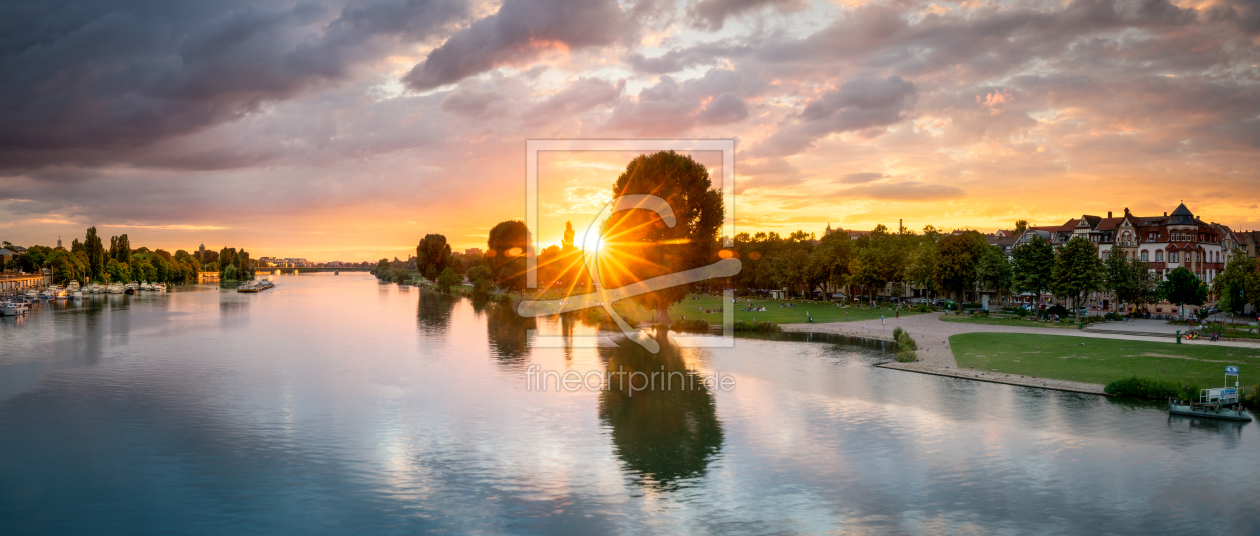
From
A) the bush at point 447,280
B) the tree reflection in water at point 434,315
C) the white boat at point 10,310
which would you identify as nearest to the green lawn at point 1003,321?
the tree reflection in water at point 434,315

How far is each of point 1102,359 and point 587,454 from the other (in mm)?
41980

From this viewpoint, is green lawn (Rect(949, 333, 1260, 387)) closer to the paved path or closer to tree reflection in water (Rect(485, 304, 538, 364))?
the paved path

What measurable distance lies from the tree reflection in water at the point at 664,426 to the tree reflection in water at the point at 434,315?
39887mm

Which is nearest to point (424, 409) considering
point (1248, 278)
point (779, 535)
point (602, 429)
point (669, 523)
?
point (602, 429)

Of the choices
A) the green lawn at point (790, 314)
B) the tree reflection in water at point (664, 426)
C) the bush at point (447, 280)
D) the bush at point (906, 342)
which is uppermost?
the bush at point (447, 280)

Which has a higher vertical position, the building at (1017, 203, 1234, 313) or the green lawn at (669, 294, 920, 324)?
the building at (1017, 203, 1234, 313)

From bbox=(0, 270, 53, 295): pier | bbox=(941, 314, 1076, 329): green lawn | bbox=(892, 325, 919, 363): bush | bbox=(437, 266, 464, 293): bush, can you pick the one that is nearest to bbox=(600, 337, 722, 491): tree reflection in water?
bbox=(892, 325, 919, 363): bush

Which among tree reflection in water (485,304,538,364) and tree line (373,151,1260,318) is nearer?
tree reflection in water (485,304,538,364)

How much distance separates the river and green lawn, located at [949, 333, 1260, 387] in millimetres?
6293

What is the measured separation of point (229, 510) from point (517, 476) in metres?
10.0

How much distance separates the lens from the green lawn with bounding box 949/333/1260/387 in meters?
46.0

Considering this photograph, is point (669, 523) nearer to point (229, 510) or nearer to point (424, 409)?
point (229, 510)

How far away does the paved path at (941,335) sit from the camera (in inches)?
1844

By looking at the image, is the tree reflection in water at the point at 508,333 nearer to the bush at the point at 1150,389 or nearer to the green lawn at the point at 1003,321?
the bush at the point at 1150,389
